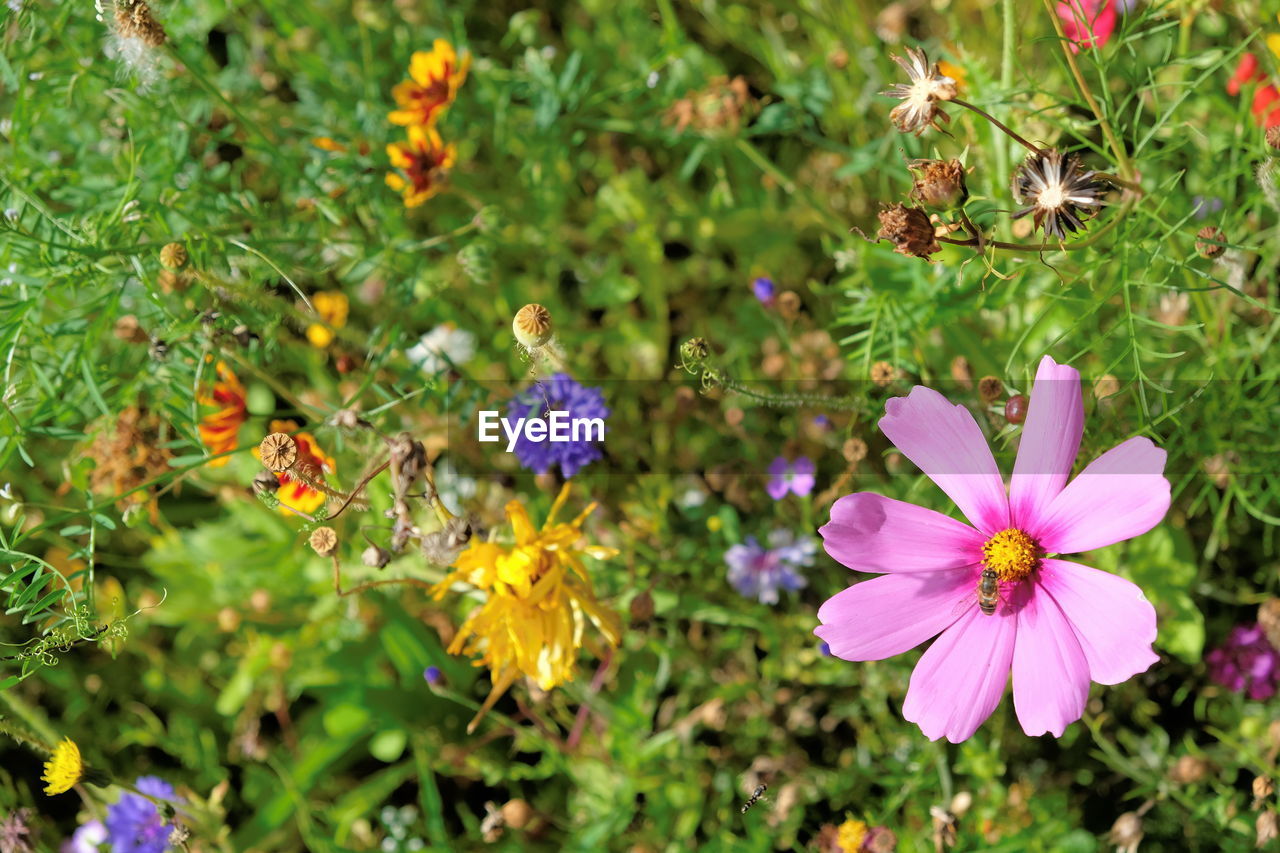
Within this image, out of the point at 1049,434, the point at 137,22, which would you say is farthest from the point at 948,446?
the point at 137,22

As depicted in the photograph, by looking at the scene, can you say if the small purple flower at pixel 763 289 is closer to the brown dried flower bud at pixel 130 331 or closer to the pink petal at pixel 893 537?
the pink petal at pixel 893 537

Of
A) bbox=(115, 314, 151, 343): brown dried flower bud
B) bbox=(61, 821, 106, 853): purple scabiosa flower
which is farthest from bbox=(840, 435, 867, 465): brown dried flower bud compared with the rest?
bbox=(61, 821, 106, 853): purple scabiosa flower

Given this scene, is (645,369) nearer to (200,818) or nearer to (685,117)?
(685,117)

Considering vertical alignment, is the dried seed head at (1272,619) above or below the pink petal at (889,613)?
below

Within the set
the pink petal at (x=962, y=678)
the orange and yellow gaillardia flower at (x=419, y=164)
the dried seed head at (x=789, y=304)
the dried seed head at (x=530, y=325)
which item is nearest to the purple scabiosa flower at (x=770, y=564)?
the dried seed head at (x=789, y=304)

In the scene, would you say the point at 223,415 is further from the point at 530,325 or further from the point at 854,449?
the point at 854,449

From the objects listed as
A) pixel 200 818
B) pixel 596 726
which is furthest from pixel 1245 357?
pixel 200 818
